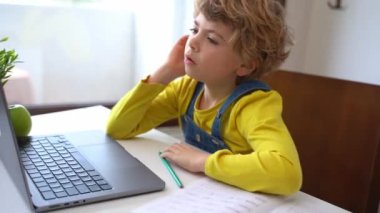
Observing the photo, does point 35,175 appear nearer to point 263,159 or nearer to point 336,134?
point 263,159

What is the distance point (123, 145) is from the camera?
1.01m

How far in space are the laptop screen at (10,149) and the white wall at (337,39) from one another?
1.31 metres

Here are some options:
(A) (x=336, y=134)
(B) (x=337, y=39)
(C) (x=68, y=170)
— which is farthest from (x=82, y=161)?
(B) (x=337, y=39)

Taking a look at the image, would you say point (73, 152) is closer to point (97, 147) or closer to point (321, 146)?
point (97, 147)

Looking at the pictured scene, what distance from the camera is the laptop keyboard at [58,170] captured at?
0.70m

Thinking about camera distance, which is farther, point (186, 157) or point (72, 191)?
point (186, 157)

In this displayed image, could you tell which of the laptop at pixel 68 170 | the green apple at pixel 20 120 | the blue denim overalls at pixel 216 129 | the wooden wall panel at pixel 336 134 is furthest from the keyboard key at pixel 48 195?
the wooden wall panel at pixel 336 134

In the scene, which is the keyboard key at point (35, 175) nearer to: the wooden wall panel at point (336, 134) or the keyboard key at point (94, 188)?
the keyboard key at point (94, 188)

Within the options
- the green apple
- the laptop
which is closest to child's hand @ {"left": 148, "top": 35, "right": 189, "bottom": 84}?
the laptop

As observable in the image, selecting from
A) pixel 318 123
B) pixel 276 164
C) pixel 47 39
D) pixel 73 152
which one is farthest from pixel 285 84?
pixel 47 39

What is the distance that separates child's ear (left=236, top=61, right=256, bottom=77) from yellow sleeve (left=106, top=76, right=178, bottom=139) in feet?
0.68

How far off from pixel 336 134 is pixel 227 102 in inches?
13.4

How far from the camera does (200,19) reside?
97 cm

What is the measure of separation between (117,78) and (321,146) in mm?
805
